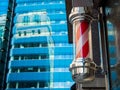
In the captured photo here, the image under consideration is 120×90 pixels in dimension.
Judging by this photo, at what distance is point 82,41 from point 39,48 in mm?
63516

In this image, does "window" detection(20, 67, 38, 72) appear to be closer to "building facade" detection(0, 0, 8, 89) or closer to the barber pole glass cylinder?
"building facade" detection(0, 0, 8, 89)

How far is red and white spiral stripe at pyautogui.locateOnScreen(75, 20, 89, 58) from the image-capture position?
1984mm

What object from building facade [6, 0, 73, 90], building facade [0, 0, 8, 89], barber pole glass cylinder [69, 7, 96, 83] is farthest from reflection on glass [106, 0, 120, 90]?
building facade [0, 0, 8, 89]

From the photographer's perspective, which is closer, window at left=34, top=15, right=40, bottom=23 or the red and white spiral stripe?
the red and white spiral stripe

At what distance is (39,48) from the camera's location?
65.4 m

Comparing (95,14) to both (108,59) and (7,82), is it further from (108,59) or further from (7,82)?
(7,82)

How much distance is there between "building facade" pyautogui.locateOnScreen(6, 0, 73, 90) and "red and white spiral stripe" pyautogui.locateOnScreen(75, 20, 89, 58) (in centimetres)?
5805

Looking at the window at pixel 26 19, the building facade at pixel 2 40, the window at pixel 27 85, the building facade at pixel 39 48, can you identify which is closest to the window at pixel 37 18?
the building facade at pixel 39 48

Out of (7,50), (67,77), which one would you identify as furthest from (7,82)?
(67,77)

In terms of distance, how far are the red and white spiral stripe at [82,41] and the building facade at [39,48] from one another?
58.1m

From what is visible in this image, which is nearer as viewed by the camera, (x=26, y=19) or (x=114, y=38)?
(x=114, y=38)

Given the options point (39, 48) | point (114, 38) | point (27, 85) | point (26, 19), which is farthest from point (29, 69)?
point (114, 38)

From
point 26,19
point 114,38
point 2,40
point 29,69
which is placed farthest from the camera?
point 26,19

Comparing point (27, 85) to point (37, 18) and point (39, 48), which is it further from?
point (37, 18)
